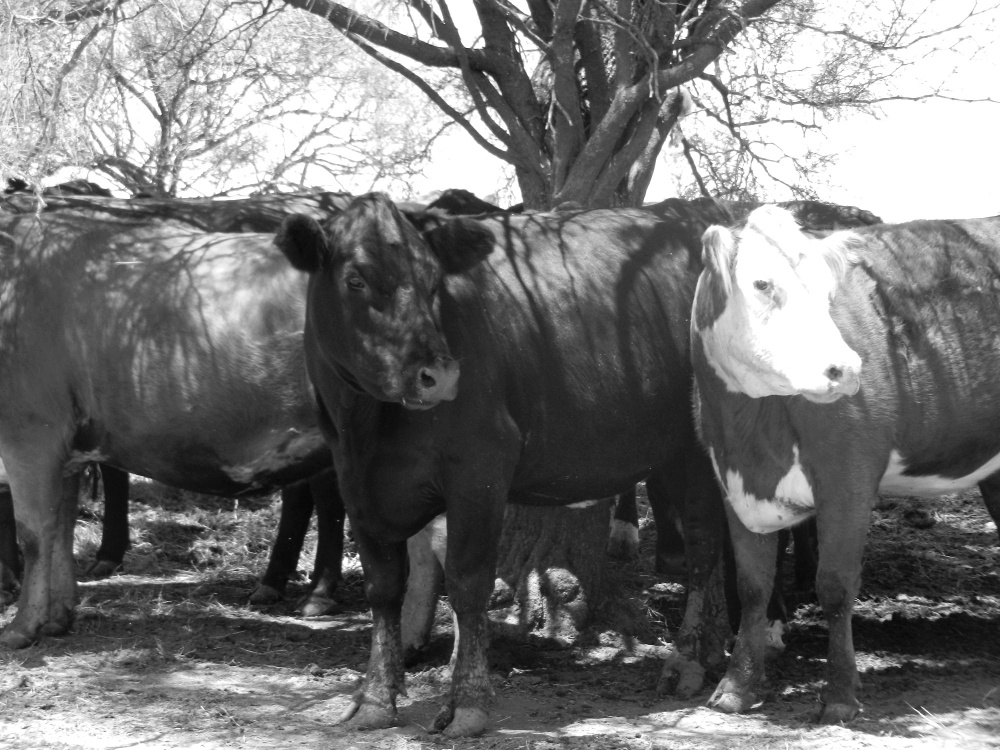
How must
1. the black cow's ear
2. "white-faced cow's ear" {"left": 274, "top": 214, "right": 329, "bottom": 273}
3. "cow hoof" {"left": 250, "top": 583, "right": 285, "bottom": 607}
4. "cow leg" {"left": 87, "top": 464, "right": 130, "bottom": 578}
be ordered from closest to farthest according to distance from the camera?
1. "white-faced cow's ear" {"left": 274, "top": 214, "right": 329, "bottom": 273}
2. the black cow's ear
3. "cow hoof" {"left": 250, "top": 583, "right": 285, "bottom": 607}
4. "cow leg" {"left": 87, "top": 464, "right": 130, "bottom": 578}

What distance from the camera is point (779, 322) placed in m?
4.83

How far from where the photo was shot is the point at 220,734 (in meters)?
4.88

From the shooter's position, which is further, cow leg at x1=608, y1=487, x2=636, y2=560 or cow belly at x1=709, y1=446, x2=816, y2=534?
cow leg at x1=608, y1=487, x2=636, y2=560

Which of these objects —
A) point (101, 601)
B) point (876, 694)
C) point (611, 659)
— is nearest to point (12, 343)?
point (101, 601)

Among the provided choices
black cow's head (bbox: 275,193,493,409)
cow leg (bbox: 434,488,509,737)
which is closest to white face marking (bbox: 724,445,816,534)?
cow leg (bbox: 434,488,509,737)

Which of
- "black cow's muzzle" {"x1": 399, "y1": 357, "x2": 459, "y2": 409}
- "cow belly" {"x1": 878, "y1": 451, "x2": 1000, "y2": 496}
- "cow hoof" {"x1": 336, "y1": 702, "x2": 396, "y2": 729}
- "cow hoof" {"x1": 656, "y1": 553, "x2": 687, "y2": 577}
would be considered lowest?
"cow hoof" {"x1": 336, "y1": 702, "x2": 396, "y2": 729}

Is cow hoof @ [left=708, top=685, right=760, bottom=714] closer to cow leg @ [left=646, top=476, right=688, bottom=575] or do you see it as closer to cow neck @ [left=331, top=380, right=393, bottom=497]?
cow neck @ [left=331, top=380, right=393, bottom=497]

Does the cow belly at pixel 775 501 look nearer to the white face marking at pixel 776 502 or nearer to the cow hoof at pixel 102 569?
the white face marking at pixel 776 502

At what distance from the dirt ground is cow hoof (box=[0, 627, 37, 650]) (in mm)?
66

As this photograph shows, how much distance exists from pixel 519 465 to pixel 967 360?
186 cm

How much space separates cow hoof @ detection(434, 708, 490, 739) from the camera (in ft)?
15.7

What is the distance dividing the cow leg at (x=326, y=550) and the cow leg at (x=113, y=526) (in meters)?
1.31

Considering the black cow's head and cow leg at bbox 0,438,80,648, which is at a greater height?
the black cow's head

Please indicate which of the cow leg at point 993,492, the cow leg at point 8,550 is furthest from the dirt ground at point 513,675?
the cow leg at point 993,492
